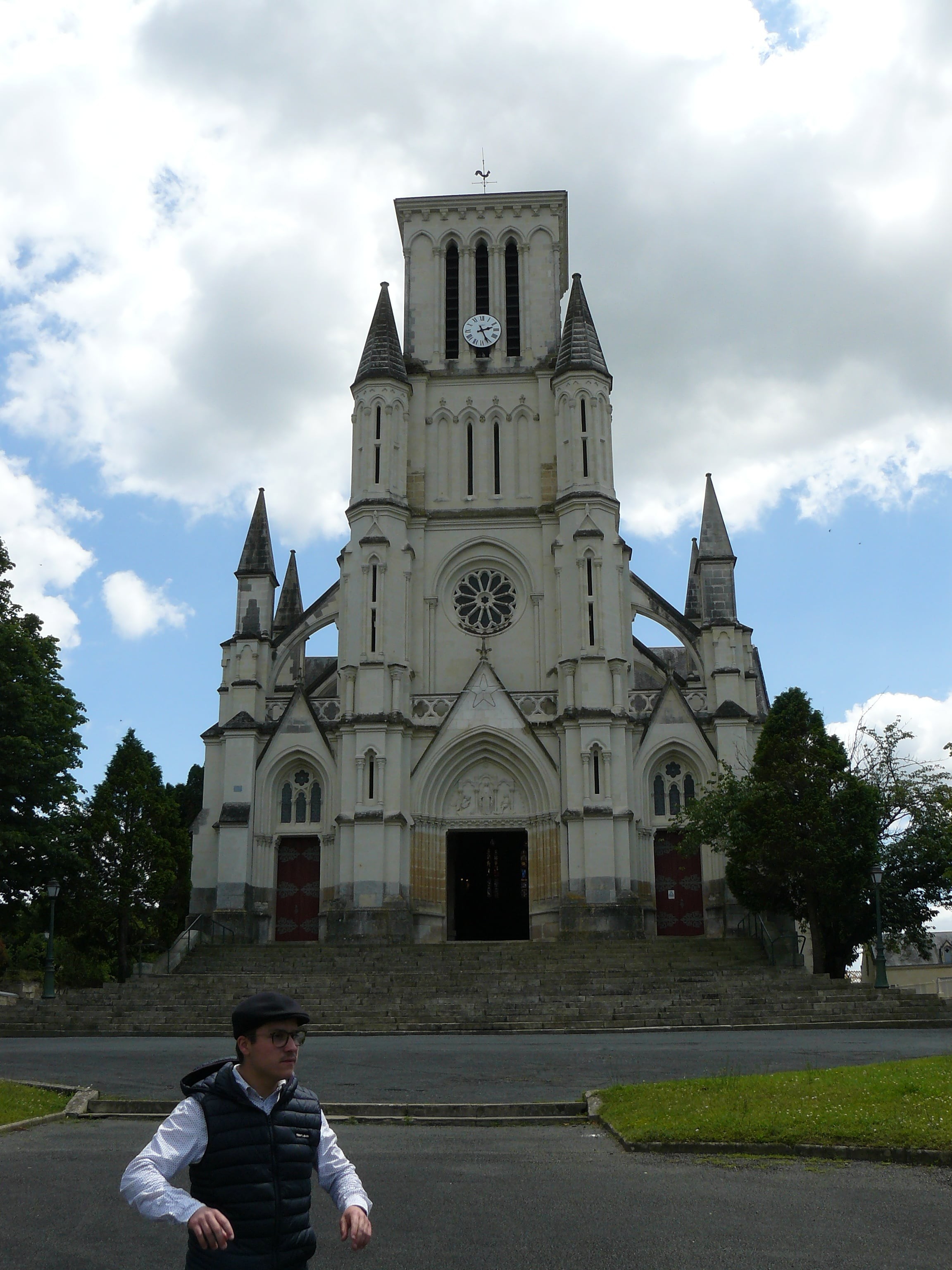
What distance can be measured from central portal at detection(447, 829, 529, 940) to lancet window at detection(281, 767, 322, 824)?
5.07 meters

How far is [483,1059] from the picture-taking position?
1759 cm

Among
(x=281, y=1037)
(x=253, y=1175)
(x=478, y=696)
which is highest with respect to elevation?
(x=478, y=696)

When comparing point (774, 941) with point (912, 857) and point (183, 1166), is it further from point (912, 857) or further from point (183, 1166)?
point (183, 1166)

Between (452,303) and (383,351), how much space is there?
4.57m

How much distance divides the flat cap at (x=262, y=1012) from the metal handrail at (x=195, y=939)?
31.7m

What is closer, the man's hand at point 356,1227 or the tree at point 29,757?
the man's hand at point 356,1227

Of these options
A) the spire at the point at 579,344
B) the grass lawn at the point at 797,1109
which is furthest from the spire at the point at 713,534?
the grass lawn at the point at 797,1109

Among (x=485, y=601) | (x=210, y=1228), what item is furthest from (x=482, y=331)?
(x=210, y=1228)

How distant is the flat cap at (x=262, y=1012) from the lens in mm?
4465

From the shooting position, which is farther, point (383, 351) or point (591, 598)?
point (383, 351)

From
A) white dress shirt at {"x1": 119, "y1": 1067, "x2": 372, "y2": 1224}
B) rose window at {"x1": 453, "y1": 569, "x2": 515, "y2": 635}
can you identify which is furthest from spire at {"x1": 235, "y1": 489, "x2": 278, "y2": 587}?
white dress shirt at {"x1": 119, "y1": 1067, "x2": 372, "y2": 1224}

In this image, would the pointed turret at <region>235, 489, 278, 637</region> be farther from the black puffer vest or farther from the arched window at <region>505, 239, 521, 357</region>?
the black puffer vest

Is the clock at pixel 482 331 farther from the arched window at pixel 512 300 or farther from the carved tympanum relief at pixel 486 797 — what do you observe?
the carved tympanum relief at pixel 486 797

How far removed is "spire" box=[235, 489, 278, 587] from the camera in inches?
1704
